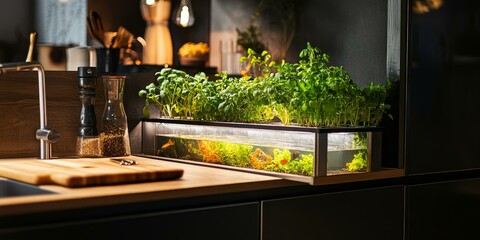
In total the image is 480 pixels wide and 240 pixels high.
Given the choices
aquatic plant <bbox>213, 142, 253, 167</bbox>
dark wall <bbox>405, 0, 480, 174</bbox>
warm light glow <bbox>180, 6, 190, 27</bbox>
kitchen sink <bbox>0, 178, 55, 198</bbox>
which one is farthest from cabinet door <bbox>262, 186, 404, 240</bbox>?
warm light glow <bbox>180, 6, 190, 27</bbox>

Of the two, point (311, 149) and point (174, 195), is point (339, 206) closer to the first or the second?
point (311, 149)

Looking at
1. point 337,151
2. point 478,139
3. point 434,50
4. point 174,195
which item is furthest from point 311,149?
point 478,139

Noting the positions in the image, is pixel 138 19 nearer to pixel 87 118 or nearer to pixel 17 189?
pixel 87 118

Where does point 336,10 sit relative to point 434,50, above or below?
above

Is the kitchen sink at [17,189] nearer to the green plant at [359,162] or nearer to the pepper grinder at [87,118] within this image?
the pepper grinder at [87,118]

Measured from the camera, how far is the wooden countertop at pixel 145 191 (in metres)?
1.47

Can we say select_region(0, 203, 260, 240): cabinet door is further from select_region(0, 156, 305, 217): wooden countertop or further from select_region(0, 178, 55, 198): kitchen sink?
select_region(0, 178, 55, 198): kitchen sink

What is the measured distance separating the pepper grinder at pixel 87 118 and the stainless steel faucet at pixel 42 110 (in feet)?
0.35

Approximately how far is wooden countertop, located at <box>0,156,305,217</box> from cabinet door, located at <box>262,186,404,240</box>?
7 cm

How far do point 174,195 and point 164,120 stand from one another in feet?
2.52

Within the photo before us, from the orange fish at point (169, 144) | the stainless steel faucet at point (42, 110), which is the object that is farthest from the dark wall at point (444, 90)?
the stainless steel faucet at point (42, 110)

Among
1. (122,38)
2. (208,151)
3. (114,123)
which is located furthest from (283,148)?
(122,38)

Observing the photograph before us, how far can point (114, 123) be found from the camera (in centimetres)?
233

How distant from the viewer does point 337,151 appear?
202cm
